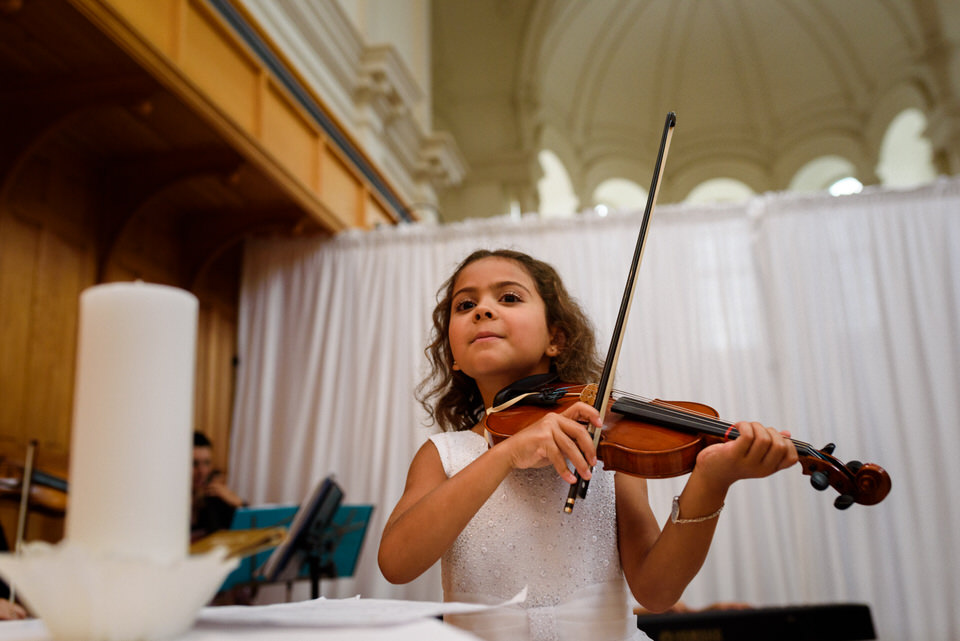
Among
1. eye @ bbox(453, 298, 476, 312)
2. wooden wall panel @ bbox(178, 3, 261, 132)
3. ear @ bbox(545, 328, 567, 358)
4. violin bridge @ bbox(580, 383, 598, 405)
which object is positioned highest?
wooden wall panel @ bbox(178, 3, 261, 132)

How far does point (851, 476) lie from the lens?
4.89 feet

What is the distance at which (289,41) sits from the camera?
213 inches

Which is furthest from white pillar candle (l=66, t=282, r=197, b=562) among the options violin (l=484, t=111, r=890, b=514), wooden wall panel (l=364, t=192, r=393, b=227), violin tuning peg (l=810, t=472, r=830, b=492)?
wooden wall panel (l=364, t=192, r=393, b=227)

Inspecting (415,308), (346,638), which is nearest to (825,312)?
(415,308)

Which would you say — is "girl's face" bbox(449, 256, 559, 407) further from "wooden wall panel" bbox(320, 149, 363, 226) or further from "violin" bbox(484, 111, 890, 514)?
"wooden wall panel" bbox(320, 149, 363, 226)

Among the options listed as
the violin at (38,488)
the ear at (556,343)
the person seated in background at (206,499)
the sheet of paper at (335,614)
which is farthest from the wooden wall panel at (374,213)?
the sheet of paper at (335,614)

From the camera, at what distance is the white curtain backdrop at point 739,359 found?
4.46m

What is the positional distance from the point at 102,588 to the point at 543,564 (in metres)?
1.15

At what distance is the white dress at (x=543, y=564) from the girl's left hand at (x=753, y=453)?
0.39 m

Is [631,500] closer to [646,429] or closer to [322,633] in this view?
[646,429]

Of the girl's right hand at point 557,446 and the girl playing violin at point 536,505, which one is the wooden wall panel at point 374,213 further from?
the girl's right hand at point 557,446

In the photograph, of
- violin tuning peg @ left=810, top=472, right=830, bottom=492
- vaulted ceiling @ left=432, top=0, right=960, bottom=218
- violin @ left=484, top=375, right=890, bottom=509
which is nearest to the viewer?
violin tuning peg @ left=810, top=472, right=830, bottom=492

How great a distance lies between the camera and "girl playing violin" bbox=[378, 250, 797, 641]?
1299 millimetres

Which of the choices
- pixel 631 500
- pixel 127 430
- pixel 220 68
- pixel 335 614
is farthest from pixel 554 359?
pixel 220 68
